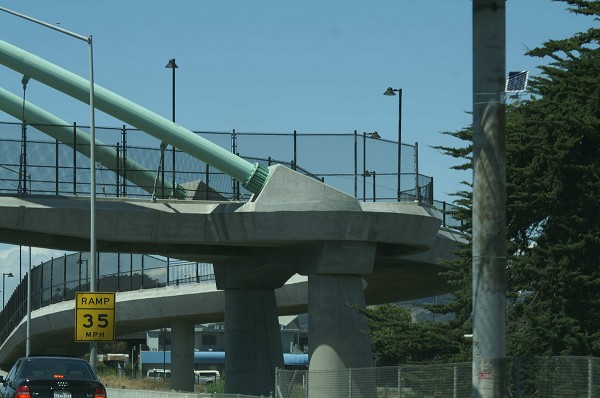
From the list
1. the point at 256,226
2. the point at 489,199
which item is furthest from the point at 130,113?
the point at 489,199

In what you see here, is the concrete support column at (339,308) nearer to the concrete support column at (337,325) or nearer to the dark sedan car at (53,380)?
the concrete support column at (337,325)

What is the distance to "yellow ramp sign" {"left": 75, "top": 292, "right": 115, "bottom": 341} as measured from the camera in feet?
114

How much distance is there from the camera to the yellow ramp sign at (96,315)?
34844 mm

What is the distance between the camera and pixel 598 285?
93.9ft

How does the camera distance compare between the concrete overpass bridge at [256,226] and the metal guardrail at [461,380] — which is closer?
the metal guardrail at [461,380]

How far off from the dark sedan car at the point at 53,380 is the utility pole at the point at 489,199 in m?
11.8

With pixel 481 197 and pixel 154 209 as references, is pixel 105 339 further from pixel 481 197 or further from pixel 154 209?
pixel 481 197

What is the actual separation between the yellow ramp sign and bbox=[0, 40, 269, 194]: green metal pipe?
6.65m

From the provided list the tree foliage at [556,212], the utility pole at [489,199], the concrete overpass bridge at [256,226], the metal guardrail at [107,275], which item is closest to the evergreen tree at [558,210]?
the tree foliage at [556,212]

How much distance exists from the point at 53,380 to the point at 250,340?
77.2 feet

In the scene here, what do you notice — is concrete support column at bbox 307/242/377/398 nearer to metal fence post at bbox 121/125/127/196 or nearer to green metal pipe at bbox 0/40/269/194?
green metal pipe at bbox 0/40/269/194

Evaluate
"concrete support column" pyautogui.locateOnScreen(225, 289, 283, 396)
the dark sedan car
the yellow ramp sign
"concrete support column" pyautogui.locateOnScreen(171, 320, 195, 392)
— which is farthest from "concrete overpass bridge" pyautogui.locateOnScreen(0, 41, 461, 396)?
Result: "concrete support column" pyautogui.locateOnScreen(171, 320, 195, 392)

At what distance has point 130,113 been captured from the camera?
39.8 m

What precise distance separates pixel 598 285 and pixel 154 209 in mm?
15619
